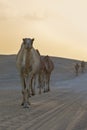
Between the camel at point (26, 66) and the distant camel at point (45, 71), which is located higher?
the camel at point (26, 66)

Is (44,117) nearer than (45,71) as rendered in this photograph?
Yes

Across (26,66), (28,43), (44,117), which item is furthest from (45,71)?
(44,117)

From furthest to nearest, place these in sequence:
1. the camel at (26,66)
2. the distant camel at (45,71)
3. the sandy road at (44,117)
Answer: the distant camel at (45,71), the camel at (26,66), the sandy road at (44,117)

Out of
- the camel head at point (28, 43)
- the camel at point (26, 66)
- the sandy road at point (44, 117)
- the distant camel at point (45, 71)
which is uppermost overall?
the camel head at point (28, 43)

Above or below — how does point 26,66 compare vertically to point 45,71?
above

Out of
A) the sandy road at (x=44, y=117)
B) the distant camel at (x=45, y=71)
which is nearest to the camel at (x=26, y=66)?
the sandy road at (x=44, y=117)

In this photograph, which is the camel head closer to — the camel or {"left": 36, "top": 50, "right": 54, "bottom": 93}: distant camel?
the camel

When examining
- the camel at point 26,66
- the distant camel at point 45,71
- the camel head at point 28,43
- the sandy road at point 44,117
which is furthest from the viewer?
the distant camel at point 45,71

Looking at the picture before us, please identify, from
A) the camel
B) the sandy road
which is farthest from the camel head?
the sandy road

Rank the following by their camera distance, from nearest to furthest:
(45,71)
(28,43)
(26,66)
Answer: (28,43) < (26,66) < (45,71)

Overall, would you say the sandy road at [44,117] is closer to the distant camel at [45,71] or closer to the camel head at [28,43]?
the camel head at [28,43]

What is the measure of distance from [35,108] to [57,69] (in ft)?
167

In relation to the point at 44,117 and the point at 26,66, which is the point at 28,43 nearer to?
the point at 26,66

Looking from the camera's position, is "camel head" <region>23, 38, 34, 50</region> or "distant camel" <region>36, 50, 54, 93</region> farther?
"distant camel" <region>36, 50, 54, 93</region>
